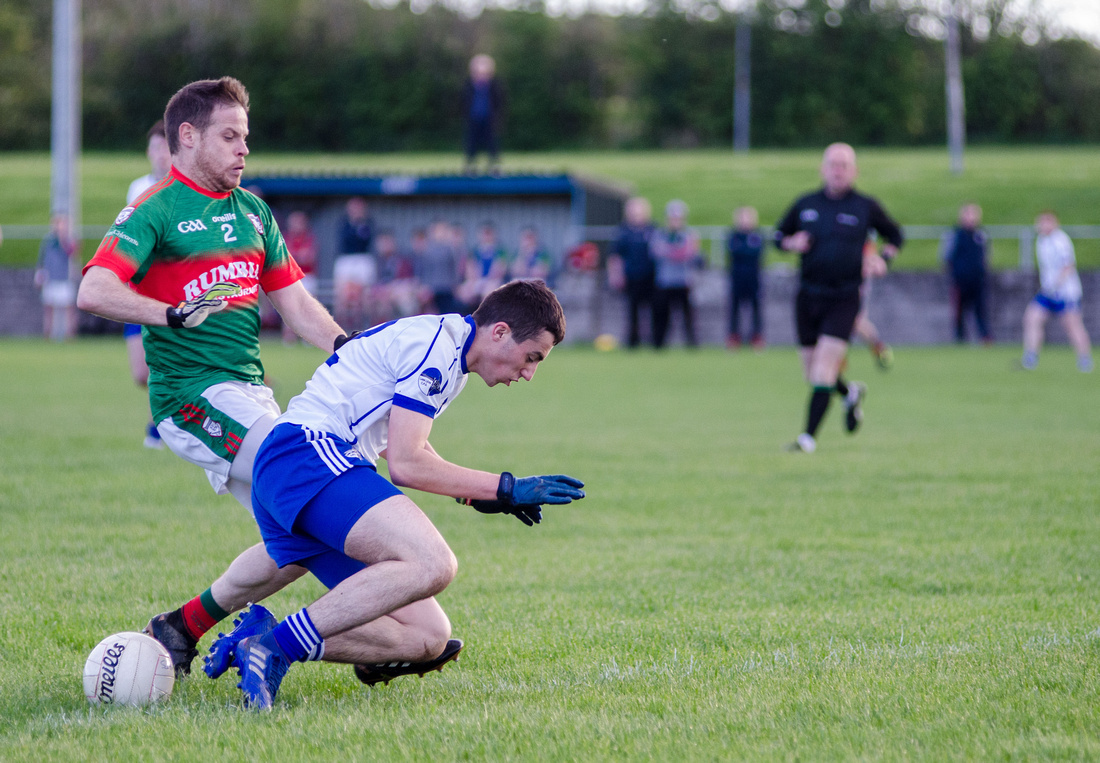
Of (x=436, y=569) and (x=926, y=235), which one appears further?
(x=926, y=235)

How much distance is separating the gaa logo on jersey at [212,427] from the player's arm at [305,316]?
506mm

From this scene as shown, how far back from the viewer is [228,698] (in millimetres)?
3736

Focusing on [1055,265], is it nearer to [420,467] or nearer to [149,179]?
[149,179]

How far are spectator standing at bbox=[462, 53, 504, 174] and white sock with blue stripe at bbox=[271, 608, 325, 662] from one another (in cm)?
2083

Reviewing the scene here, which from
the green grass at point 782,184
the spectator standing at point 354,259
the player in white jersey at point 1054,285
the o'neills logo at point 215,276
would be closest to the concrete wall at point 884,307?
the green grass at point 782,184

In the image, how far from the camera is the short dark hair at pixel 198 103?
13.4 ft

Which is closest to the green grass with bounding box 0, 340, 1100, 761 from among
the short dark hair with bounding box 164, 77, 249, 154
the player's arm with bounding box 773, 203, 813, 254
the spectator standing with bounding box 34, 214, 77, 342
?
the player's arm with bounding box 773, 203, 813, 254

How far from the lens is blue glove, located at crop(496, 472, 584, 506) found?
11.4 ft

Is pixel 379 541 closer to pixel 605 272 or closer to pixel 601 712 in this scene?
pixel 601 712

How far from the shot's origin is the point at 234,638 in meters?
3.57

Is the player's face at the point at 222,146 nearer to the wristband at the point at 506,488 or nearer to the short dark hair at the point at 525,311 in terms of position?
the short dark hair at the point at 525,311

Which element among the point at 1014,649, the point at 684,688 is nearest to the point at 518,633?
the point at 684,688

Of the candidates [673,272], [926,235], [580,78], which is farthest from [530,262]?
[580,78]

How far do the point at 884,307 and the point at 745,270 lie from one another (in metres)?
4.24
